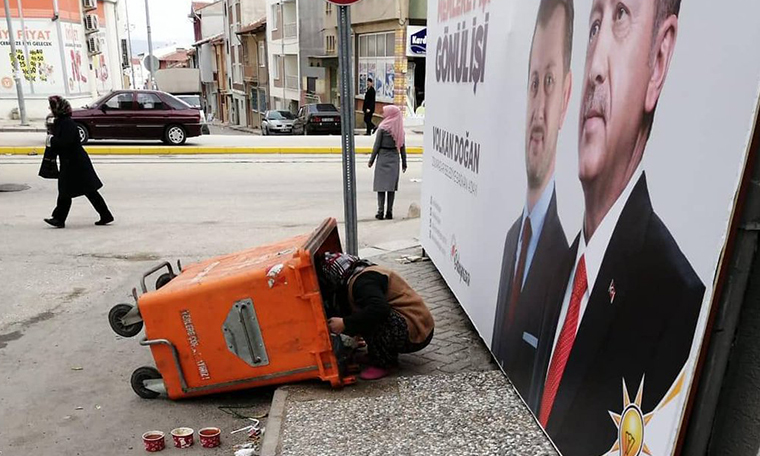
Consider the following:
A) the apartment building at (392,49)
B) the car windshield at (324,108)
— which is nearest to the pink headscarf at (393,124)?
the apartment building at (392,49)

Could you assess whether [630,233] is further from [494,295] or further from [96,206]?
[96,206]

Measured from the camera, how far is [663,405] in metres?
2.09

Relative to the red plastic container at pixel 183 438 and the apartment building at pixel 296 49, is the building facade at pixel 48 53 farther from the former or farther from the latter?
the red plastic container at pixel 183 438

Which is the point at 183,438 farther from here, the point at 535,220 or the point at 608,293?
the point at 608,293

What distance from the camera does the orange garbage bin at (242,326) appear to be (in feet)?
12.0

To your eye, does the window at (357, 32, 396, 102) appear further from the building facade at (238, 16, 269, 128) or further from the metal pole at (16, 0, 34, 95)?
the building facade at (238, 16, 269, 128)

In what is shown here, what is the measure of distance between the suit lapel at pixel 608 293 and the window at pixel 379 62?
86.5ft

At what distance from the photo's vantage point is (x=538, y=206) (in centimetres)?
330

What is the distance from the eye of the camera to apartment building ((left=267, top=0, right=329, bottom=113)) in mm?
38719

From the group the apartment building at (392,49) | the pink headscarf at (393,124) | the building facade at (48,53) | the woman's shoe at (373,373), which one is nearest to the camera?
the woman's shoe at (373,373)

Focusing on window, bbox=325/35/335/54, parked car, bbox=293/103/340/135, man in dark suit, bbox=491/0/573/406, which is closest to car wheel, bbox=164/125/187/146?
parked car, bbox=293/103/340/135

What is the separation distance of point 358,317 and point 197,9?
252 ft

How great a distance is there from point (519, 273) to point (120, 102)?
54.6 ft

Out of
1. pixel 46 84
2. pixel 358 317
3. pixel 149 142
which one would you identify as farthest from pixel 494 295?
pixel 46 84
